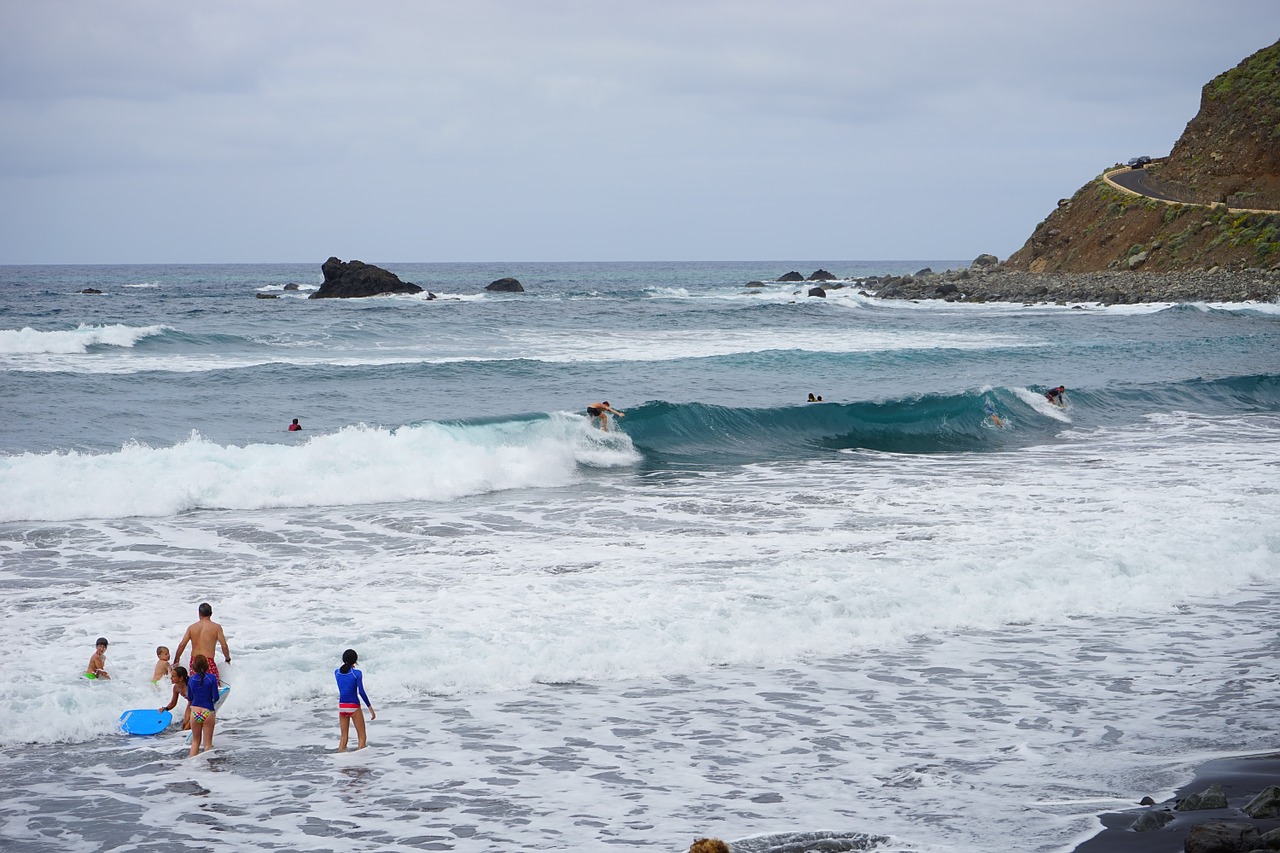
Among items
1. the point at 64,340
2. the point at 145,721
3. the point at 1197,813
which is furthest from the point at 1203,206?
the point at 145,721

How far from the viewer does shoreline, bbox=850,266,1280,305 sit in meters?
59.3

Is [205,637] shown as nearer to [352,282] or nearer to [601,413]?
[601,413]

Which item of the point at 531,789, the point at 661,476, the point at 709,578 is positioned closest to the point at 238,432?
the point at 661,476

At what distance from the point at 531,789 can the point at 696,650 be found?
3.37 metres

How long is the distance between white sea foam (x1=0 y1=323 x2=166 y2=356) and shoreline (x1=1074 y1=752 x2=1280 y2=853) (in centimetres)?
3864

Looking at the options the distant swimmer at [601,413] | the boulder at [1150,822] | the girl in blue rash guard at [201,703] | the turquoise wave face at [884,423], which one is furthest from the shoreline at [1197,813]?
the distant swimmer at [601,413]

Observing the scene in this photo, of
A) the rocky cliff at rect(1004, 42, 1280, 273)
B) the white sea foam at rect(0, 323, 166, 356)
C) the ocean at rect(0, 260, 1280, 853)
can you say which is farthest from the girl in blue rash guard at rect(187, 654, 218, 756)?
the rocky cliff at rect(1004, 42, 1280, 273)

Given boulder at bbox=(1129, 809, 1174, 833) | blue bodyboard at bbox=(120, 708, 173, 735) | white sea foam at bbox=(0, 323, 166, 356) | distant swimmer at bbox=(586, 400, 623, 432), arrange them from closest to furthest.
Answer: boulder at bbox=(1129, 809, 1174, 833) → blue bodyboard at bbox=(120, 708, 173, 735) → distant swimmer at bbox=(586, 400, 623, 432) → white sea foam at bbox=(0, 323, 166, 356)

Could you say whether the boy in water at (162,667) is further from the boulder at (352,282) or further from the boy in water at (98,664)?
the boulder at (352,282)

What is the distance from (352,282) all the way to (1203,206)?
56.9 metres

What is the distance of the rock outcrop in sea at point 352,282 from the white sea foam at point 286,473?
59294mm

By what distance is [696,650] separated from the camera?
11.2 m

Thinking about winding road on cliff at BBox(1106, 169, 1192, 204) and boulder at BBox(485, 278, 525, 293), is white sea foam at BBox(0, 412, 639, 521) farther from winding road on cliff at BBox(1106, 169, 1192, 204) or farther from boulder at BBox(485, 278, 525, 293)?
boulder at BBox(485, 278, 525, 293)

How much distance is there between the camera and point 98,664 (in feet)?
32.6
